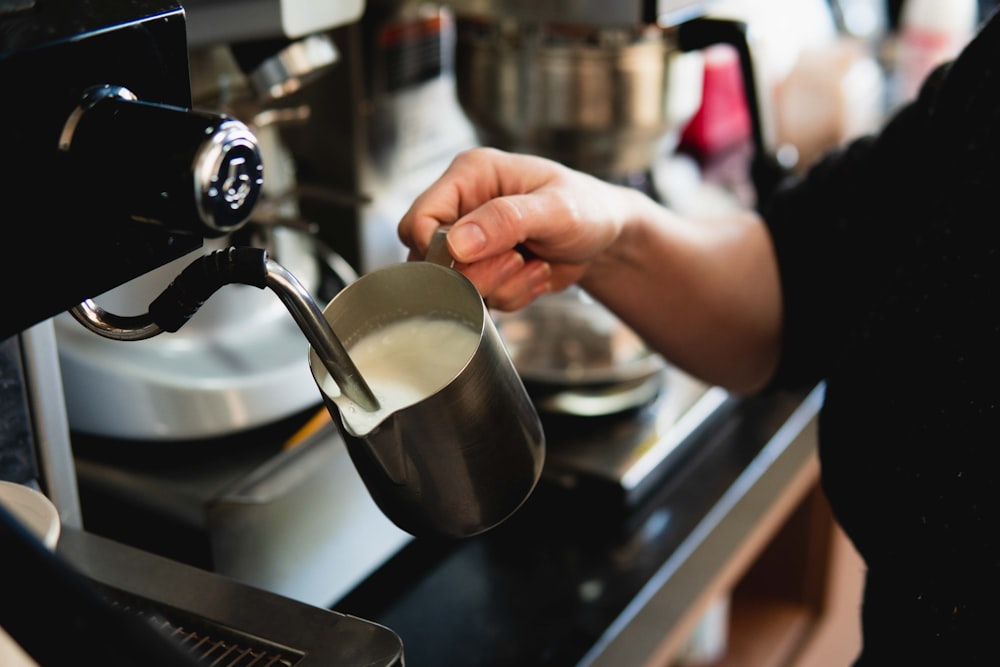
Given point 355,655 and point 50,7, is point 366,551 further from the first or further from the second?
point 50,7

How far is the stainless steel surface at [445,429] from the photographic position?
0.49 metres

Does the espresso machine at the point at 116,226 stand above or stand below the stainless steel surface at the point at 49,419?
above

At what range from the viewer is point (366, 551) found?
79 cm

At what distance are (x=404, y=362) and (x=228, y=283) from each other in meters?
0.12

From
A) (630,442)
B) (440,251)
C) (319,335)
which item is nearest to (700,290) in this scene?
(630,442)

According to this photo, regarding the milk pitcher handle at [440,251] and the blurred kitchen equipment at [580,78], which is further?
the blurred kitchen equipment at [580,78]

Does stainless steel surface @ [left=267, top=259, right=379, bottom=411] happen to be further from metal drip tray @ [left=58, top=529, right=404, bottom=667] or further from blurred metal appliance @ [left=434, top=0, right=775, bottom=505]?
blurred metal appliance @ [left=434, top=0, right=775, bottom=505]

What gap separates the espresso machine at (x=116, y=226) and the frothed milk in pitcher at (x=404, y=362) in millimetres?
88

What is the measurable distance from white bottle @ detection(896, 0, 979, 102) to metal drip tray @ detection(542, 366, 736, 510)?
701 mm

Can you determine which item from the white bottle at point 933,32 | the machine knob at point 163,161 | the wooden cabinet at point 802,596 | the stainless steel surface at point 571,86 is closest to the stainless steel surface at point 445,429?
the machine knob at point 163,161

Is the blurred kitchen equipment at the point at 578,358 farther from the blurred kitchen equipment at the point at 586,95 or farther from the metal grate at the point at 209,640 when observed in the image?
the metal grate at the point at 209,640

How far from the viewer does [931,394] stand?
68cm

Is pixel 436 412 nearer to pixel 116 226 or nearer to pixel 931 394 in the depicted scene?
pixel 116 226

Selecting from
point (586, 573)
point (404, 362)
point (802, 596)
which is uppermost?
point (404, 362)
